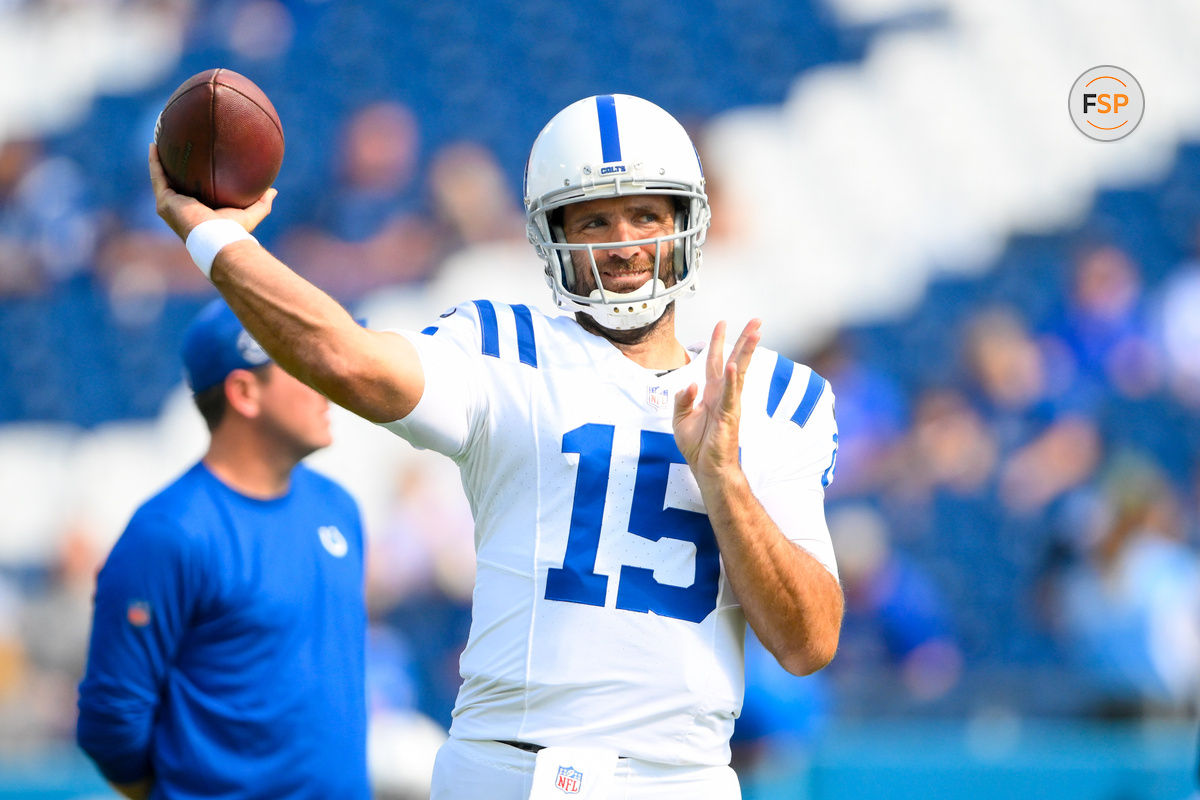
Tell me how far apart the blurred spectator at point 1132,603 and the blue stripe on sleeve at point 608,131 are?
A: 454 cm

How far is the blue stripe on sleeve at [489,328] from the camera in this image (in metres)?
2.54

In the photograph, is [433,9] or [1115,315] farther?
[433,9]

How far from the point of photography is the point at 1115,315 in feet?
27.8

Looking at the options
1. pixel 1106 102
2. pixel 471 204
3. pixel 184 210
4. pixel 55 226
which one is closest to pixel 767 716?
pixel 184 210

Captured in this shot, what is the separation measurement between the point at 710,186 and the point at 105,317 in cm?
403

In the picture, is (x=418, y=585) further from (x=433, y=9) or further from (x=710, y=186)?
(x=433, y=9)

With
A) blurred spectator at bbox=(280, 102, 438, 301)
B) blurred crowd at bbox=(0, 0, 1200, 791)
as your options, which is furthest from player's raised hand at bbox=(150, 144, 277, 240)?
blurred spectator at bbox=(280, 102, 438, 301)

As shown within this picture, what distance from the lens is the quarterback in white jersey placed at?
235 centimetres

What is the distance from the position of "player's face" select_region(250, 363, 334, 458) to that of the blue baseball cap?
0.05 m

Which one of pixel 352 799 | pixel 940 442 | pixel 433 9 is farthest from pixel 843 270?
pixel 352 799

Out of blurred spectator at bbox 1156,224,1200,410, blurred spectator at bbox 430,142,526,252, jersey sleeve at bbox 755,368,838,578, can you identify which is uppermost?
blurred spectator at bbox 430,142,526,252

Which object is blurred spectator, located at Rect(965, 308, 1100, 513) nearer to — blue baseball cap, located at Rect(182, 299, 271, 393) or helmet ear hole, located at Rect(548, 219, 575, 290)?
blue baseball cap, located at Rect(182, 299, 271, 393)

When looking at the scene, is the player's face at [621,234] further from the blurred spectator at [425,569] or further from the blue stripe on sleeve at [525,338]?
the blurred spectator at [425,569]

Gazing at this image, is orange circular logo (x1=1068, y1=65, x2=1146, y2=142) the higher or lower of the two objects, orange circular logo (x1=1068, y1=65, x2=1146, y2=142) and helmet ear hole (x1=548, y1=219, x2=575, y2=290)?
the higher
